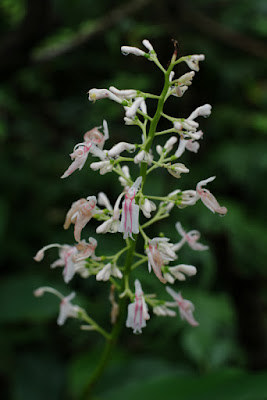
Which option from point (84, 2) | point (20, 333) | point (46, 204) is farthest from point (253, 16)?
point (20, 333)

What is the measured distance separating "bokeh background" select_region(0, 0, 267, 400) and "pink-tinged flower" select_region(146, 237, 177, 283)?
0.97 metres

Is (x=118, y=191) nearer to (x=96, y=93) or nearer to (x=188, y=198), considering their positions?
(x=188, y=198)

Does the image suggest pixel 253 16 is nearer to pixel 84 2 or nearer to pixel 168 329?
pixel 84 2

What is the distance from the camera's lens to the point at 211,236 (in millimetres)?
4277

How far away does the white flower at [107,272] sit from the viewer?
157 centimetres

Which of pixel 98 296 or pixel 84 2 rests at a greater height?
pixel 84 2

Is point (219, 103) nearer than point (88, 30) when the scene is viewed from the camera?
No

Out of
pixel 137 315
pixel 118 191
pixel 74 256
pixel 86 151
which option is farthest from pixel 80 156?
pixel 118 191

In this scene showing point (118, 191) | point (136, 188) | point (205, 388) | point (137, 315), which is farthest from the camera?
point (118, 191)

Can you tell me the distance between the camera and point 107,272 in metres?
1.59

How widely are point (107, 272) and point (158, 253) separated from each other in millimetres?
205

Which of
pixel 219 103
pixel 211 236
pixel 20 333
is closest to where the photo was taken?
pixel 20 333

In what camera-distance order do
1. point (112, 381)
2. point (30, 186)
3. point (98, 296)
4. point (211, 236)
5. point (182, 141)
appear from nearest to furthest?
point (182, 141) → point (112, 381) → point (98, 296) → point (30, 186) → point (211, 236)

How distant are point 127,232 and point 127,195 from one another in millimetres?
112
